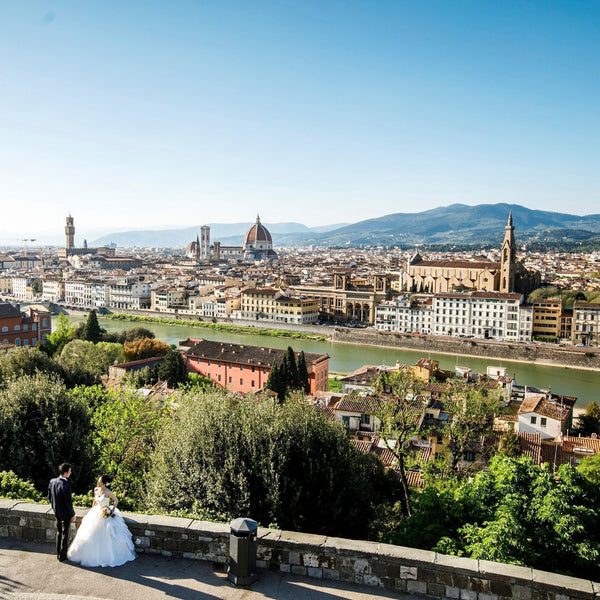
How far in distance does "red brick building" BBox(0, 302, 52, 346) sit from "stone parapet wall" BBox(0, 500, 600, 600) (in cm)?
1794

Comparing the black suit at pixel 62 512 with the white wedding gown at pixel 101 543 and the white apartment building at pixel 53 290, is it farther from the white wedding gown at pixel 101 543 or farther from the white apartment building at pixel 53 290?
the white apartment building at pixel 53 290

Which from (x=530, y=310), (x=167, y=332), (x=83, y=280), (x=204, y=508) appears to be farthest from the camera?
(x=83, y=280)

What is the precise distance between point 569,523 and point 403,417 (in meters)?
3.37

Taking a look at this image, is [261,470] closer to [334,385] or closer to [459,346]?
[334,385]

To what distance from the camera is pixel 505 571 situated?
111 inches

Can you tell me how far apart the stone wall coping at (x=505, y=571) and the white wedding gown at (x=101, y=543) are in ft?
5.63

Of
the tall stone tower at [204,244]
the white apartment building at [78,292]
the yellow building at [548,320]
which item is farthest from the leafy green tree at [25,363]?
the tall stone tower at [204,244]

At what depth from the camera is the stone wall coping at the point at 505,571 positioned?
2.77m

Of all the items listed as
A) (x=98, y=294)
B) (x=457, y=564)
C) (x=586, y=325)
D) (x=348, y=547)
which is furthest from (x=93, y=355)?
(x=98, y=294)

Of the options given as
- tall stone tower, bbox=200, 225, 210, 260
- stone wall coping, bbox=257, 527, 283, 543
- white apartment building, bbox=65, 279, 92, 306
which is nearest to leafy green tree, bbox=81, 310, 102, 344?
stone wall coping, bbox=257, 527, 283, 543

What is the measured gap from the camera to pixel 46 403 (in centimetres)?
667

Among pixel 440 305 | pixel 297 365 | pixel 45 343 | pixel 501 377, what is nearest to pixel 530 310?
pixel 440 305

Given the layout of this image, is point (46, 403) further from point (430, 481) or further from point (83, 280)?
point (83, 280)

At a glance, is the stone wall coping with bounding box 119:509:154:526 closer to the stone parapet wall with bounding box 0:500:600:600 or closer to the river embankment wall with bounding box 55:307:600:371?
the stone parapet wall with bounding box 0:500:600:600
